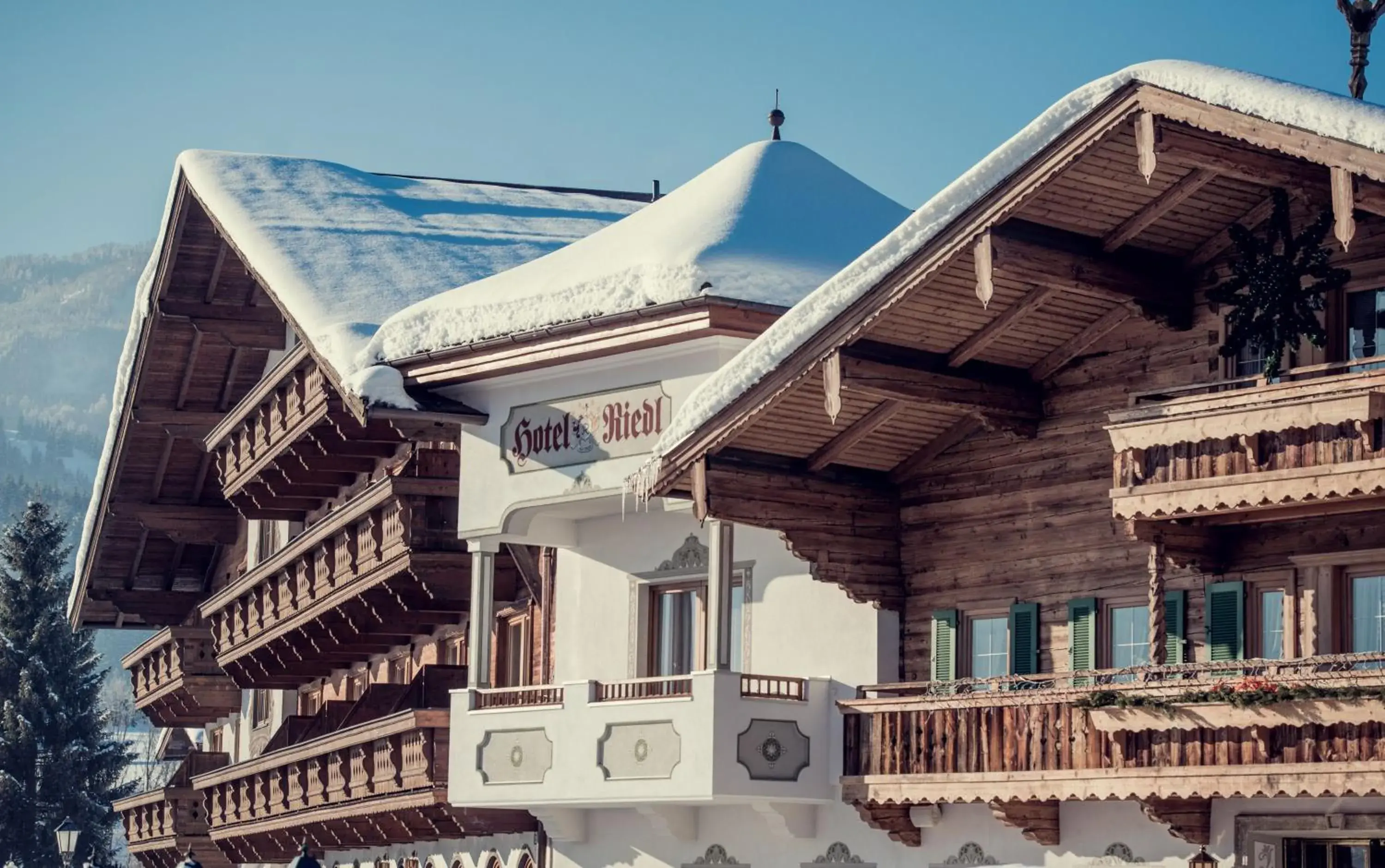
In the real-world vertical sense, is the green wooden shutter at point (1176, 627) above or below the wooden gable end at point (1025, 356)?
below

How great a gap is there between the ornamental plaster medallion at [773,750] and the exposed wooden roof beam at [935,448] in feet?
9.22

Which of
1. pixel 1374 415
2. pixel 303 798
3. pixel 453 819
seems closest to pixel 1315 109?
pixel 1374 415

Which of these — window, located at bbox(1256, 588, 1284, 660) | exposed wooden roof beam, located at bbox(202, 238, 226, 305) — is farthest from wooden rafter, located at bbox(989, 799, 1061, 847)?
exposed wooden roof beam, located at bbox(202, 238, 226, 305)

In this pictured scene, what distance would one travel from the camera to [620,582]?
2817cm

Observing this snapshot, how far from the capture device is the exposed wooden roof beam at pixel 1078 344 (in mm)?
22859

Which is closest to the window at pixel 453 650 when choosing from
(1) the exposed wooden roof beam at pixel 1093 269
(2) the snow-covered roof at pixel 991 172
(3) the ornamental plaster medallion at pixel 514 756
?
(3) the ornamental plaster medallion at pixel 514 756

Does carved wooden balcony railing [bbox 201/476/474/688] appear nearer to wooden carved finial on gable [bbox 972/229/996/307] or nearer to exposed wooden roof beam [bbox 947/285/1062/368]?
exposed wooden roof beam [bbox 947/285/1062/368]

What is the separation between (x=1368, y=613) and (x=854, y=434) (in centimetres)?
572

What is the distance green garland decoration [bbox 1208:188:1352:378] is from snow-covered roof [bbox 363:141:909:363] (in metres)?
5.45

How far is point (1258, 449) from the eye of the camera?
64.8ft

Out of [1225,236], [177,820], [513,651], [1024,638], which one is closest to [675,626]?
[513,651]

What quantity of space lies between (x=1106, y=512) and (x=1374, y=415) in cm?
443

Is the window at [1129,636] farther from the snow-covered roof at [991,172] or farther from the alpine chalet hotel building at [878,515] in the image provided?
the snow-covered roof at [991,172]

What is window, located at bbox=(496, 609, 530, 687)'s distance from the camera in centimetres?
3125
